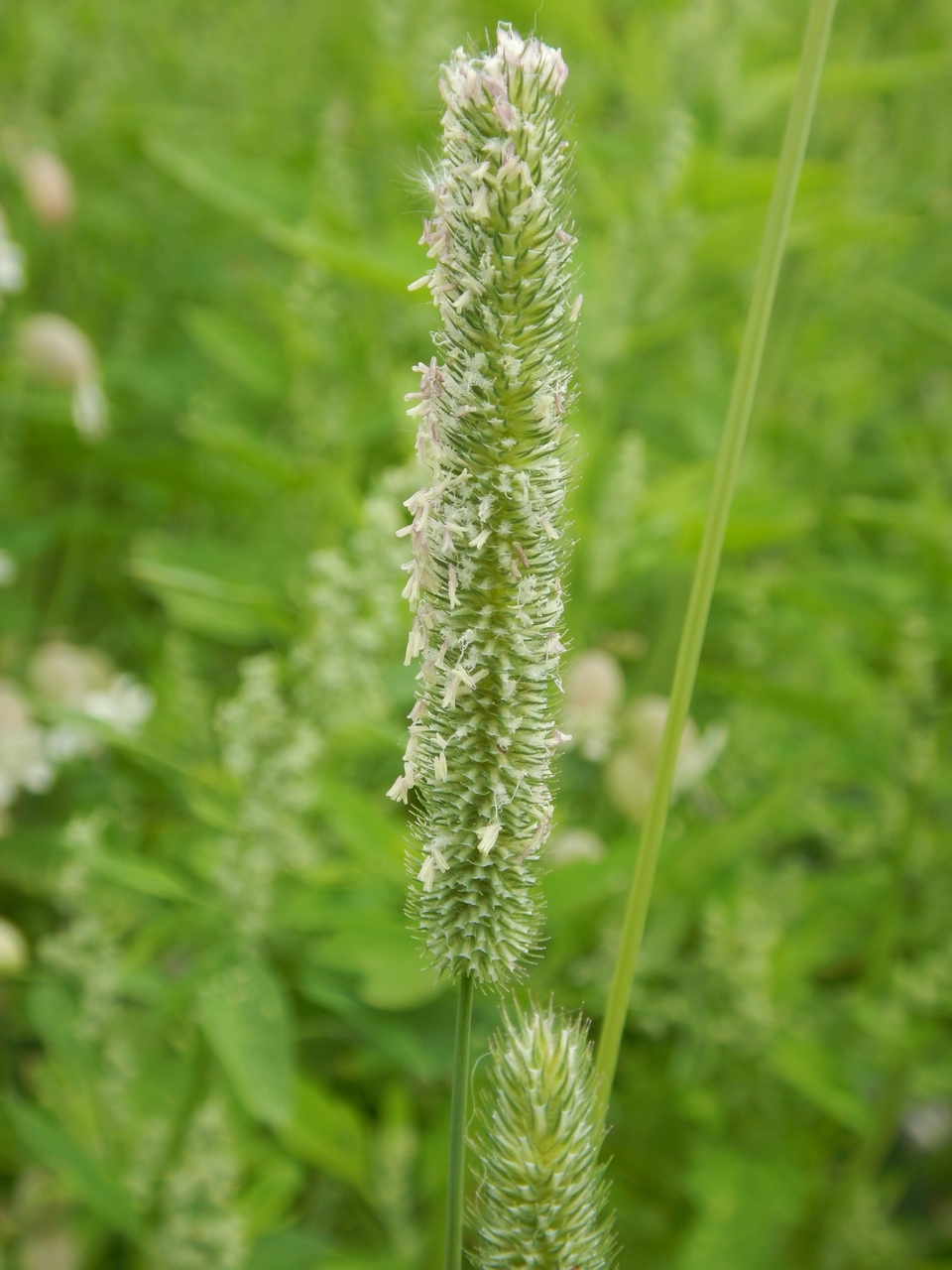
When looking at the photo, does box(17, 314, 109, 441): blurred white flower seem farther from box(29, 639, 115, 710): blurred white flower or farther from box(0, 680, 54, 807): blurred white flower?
box(0, 680, 54, 807): blurred white flower

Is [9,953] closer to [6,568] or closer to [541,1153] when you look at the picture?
[6,568]

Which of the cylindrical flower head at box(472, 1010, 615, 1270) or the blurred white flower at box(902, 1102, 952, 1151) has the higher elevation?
the cylindrical flower head at box(472, 1010, 615, 1270)

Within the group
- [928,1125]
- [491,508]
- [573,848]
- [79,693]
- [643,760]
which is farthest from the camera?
[928,1125]

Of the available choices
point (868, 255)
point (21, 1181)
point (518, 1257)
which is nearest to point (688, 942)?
point (21, 1181)

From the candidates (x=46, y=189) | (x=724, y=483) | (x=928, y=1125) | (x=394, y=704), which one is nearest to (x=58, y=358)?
(x=46, y=189)

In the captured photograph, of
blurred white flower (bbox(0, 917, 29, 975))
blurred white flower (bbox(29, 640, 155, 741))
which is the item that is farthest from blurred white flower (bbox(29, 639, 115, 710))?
blurred white flower (bbox(0, 917, 29, 975))

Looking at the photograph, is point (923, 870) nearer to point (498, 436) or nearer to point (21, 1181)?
point (21, 1181)

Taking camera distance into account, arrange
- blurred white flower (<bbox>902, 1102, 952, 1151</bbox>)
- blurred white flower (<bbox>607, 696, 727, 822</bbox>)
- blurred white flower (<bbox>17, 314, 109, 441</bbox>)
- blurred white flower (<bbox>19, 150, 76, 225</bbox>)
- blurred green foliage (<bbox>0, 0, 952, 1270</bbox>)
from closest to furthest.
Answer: blurred green foliage (<bbox>0, 0, 952, 1270</bbox>) → blurred white flower (<bbox>607, 696, 727, 822</bbox>) → blurred white flower (<bbox>17, 314, 109, 441</bbox>) → blurred white flower (<bbox>19, 150, 76, 225</bbox>) → blurred white flower (<bbox>902, 1102, 952, 1151</bbox>)
